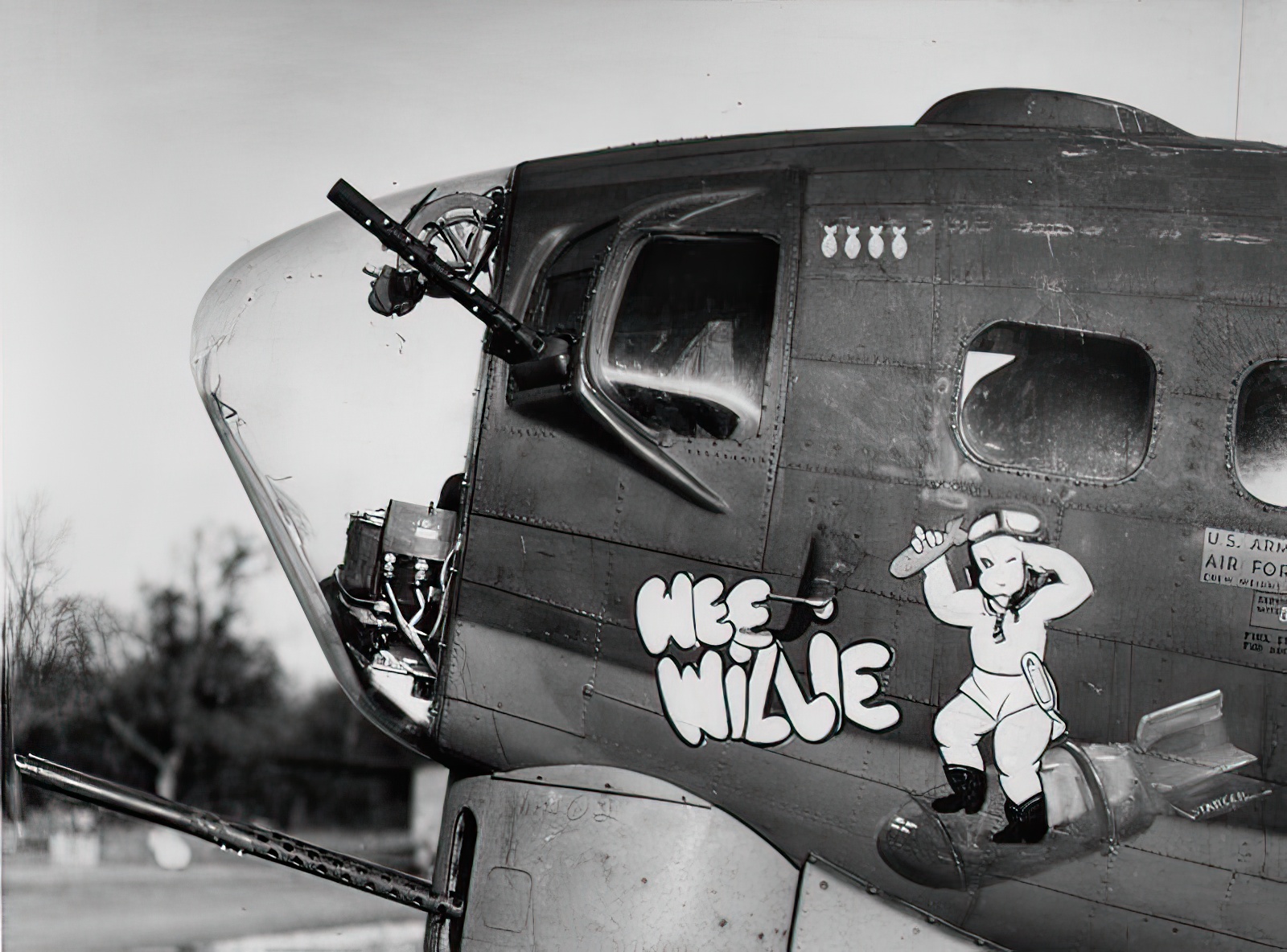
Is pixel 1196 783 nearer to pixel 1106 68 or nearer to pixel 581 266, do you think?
pixel 581 266

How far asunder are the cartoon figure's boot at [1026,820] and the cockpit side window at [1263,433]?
1301 mm

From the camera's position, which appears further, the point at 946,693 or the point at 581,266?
the point at 581,266

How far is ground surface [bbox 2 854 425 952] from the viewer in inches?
572

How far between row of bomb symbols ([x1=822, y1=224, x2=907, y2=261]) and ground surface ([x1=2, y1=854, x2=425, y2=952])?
12947 millimetres

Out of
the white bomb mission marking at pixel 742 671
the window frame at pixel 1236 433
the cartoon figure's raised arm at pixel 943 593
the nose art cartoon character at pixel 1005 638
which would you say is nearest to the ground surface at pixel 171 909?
the white bomb mission marking at pixel 742 671

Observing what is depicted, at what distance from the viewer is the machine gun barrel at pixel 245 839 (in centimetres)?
430

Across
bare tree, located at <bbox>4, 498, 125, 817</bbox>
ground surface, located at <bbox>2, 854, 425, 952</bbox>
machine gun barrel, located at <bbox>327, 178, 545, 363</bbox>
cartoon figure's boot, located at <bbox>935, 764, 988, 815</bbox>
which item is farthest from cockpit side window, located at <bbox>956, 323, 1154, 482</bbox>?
ground surface, located at <bbox>2, 854, 425, 952</bbox>

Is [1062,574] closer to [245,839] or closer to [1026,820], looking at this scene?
[1026,820]

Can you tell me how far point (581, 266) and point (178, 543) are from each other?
14036 mm

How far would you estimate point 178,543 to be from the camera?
1675cm

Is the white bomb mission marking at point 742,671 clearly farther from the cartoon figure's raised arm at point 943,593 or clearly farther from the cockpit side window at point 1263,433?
the cockpit side window at point 1263,433

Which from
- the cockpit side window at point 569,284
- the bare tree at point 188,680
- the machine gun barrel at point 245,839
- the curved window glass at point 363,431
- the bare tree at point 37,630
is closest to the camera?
the machine gun barrel at point 245,839

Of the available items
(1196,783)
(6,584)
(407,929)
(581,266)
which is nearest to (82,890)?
(407,929)

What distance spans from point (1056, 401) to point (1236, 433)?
1.99 ft
